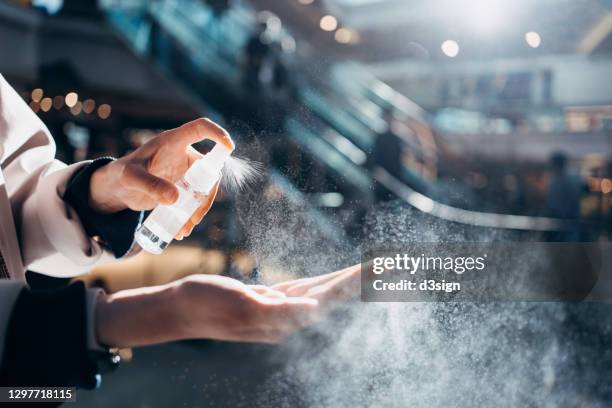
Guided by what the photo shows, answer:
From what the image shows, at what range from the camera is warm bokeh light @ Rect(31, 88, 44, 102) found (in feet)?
3.51

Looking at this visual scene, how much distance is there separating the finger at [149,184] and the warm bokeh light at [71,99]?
0.56 metres

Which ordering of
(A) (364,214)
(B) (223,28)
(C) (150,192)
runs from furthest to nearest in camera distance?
(B) (223,28)
(A) (364,214)
(C) (150,192)

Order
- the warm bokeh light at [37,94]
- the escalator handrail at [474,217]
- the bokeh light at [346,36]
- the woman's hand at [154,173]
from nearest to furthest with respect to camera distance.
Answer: the woman's hand at [154,173]
the escalator handrail at [474,217]
the bokeh light at [346,36]
the warm bokeh light at [37,94]

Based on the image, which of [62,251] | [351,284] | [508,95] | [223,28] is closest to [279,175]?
[351,284]

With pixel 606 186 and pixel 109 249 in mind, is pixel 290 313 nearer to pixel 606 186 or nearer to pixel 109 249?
pixel 109 249

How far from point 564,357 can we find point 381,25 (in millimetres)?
668

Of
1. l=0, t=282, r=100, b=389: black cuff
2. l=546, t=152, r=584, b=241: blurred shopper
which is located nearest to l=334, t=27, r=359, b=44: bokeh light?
l=546, t=152, r=584, b=241: blurred shopper

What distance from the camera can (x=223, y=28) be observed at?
1.38 metres

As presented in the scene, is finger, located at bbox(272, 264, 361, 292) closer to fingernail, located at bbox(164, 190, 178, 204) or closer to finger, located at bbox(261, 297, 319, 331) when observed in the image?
finger, located at bbox(261, 297, 319, 331)

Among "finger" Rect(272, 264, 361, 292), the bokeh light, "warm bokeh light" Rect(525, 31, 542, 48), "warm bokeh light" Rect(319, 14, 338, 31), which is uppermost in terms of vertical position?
"warm bokeh light" Rect(319, 14, 338, 31)

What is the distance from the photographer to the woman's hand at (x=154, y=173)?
703mm

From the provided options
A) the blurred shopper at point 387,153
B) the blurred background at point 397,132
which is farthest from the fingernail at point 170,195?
the blurred shopper at point 387,153

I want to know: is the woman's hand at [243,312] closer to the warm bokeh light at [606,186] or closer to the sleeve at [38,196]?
the sleeve at [38,196]

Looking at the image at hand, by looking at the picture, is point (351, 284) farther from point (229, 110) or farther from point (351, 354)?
point (229, 110)
